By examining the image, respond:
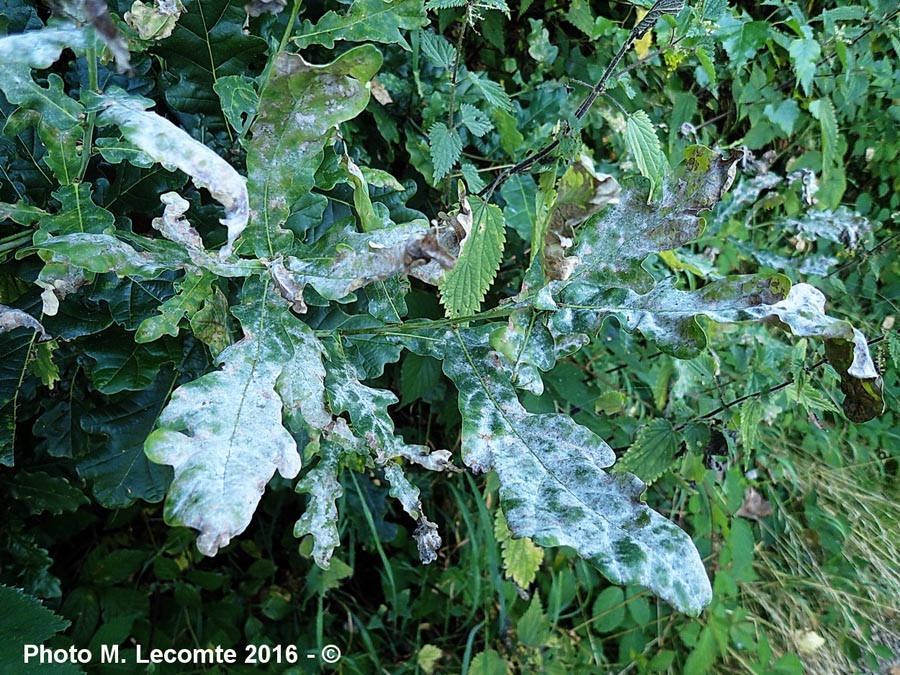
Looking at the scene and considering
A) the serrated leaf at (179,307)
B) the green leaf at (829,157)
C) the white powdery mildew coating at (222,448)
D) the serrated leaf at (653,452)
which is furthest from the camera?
the green leaf at (829,157)

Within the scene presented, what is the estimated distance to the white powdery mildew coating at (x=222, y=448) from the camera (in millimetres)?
426

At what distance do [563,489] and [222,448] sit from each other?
0.89ft

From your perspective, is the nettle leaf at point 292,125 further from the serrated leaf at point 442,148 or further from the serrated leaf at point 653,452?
the serrated leaf at point 653,452

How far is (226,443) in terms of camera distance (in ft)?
1.52

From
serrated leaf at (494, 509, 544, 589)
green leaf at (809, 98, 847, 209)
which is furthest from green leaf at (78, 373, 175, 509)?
green leaf at (809, 98, 847, 209)

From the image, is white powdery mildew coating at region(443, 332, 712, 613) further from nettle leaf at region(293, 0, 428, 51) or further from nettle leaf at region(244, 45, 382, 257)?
nettle leaf at region(293, 0, 428, 51)

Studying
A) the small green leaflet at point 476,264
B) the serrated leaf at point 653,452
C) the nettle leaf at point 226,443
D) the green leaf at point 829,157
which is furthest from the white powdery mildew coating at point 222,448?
the green leaf at point 829,157

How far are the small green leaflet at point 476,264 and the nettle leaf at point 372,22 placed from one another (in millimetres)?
259

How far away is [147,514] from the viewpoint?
1372 mm

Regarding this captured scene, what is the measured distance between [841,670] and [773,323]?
178 cm

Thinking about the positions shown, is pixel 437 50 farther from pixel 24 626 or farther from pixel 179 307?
pixel 24 626

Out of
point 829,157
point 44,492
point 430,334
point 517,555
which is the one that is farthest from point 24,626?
point 829,157

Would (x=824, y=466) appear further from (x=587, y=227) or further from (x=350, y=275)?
(x=350, y=275)

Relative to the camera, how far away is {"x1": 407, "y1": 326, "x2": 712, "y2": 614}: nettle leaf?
0.47 metres
